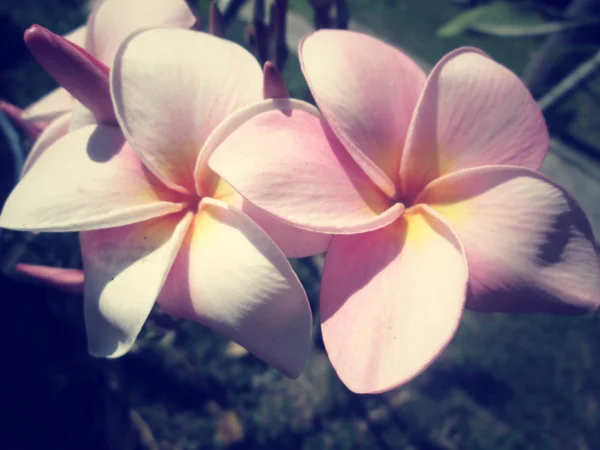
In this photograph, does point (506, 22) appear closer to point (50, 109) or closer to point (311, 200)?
point (311, 200)

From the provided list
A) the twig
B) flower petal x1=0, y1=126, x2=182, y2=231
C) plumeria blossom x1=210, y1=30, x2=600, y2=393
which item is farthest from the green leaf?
the twig

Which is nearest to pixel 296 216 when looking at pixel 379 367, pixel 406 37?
pixel 379 367

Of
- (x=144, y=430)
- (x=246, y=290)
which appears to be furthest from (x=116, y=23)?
(x=144, y=430)

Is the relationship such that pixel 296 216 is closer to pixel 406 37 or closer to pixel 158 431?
pixel 158 431

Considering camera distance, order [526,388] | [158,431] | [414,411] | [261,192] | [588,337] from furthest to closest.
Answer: [588,337] < [526,388] < [414,411] < [158,431] < [261,192]

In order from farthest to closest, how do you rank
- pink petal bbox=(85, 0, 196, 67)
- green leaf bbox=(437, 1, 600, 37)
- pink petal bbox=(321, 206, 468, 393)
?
green leaf bbox=(437, 1, 600, 37), pink petal bbox=(85, 0, 196, 67), pink petal bbox=(321, 206, 468, 393)

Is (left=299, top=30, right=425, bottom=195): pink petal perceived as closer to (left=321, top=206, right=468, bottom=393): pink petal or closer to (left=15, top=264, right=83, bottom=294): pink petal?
(left=321, top=206, right=468, bottom=393): pink petal
